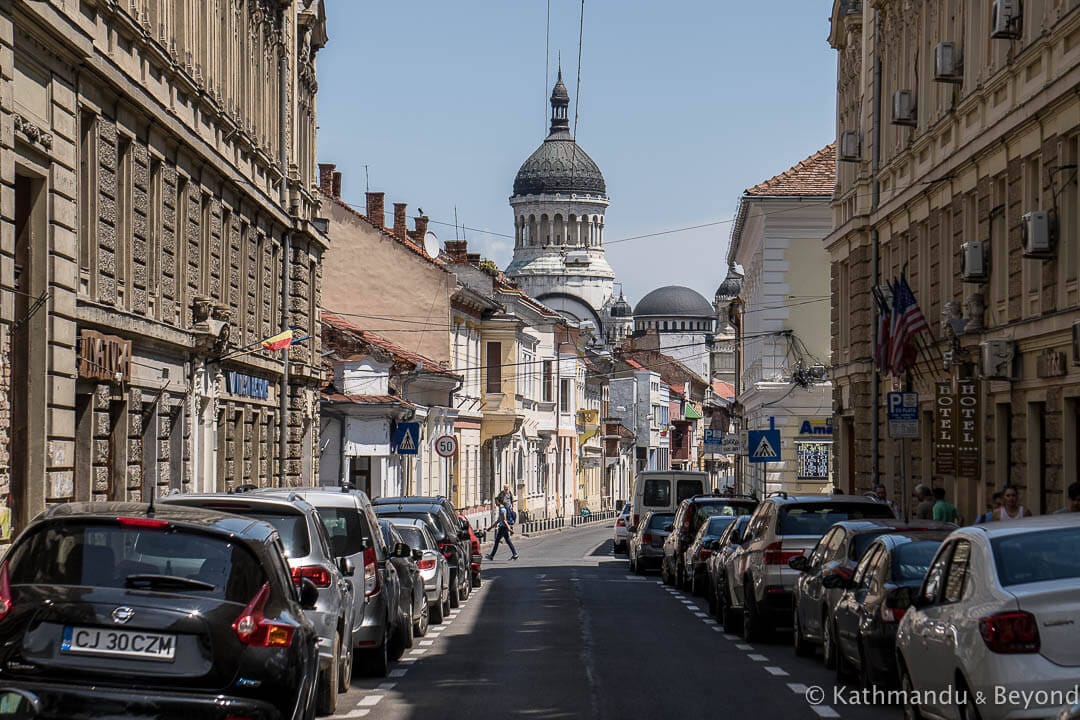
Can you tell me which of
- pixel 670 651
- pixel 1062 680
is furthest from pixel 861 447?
pixel 1062 680

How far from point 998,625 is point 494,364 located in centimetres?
6195

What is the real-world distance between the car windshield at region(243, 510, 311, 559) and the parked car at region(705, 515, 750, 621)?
8833 millimetres

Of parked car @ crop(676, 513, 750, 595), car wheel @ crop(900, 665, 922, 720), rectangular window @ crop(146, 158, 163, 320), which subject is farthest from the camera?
parked car @ crop(676, 513, 750, 595)

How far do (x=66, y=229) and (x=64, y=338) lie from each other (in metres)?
1.18

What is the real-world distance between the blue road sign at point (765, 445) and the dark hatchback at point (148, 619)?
A: 3292 centimetres

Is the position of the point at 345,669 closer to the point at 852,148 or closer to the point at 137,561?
the point at 137,561

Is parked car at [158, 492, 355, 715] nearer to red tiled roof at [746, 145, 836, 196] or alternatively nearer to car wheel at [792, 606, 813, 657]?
car wheel at [792, 606, 813, 657]

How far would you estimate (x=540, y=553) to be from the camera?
53250mm

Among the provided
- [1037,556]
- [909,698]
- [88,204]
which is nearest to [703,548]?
[88,204]

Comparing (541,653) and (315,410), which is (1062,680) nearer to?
(541,653)

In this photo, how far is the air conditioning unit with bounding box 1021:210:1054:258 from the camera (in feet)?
73.8

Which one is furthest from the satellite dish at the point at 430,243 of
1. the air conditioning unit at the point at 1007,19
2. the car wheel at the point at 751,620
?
the car wheel at the point at 751,620

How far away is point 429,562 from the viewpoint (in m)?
22.5

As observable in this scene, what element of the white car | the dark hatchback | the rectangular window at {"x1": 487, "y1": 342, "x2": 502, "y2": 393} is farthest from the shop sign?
the rectangular window at {"x1": 487, "y1": 342, "x2": 502, "y2": 393}
